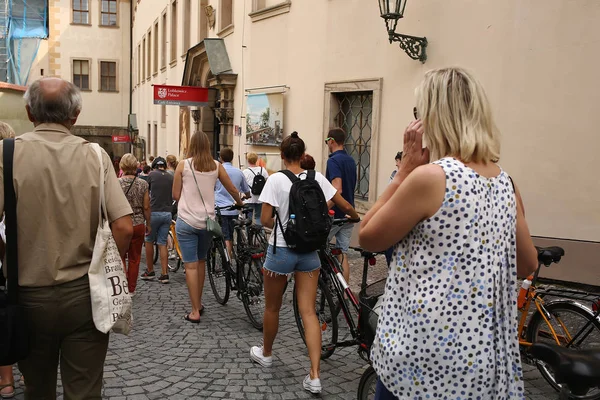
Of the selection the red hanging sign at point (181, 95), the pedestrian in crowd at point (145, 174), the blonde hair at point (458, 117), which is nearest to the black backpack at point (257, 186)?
the pedestrian in crowd at point (145, 174)

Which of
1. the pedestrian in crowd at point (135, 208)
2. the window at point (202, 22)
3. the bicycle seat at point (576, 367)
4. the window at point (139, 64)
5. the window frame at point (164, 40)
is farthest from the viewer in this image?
the window at point (139, 64)

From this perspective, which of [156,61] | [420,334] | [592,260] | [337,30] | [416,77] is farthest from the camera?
[156,61]

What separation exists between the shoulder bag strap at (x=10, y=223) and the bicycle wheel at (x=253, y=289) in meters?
3.43

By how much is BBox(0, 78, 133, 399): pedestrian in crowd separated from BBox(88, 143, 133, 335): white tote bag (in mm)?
45

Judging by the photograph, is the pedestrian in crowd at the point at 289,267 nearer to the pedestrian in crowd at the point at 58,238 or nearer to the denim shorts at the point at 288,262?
the denim shorts at the point at 288,262

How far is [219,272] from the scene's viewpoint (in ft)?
22.0

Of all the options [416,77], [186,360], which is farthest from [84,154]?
Result: [416,77]

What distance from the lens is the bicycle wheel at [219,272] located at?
640 centimetres

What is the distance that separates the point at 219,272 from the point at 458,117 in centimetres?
516

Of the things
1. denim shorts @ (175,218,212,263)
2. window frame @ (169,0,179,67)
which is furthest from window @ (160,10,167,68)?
denim shorts @ (175,218,212,263)

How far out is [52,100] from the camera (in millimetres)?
2582

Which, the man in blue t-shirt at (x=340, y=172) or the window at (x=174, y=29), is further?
the window at (x=174, y=29)

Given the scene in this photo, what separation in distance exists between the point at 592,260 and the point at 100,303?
19.5 ft

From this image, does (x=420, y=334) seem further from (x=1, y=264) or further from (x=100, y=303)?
(x=1, y=264)
